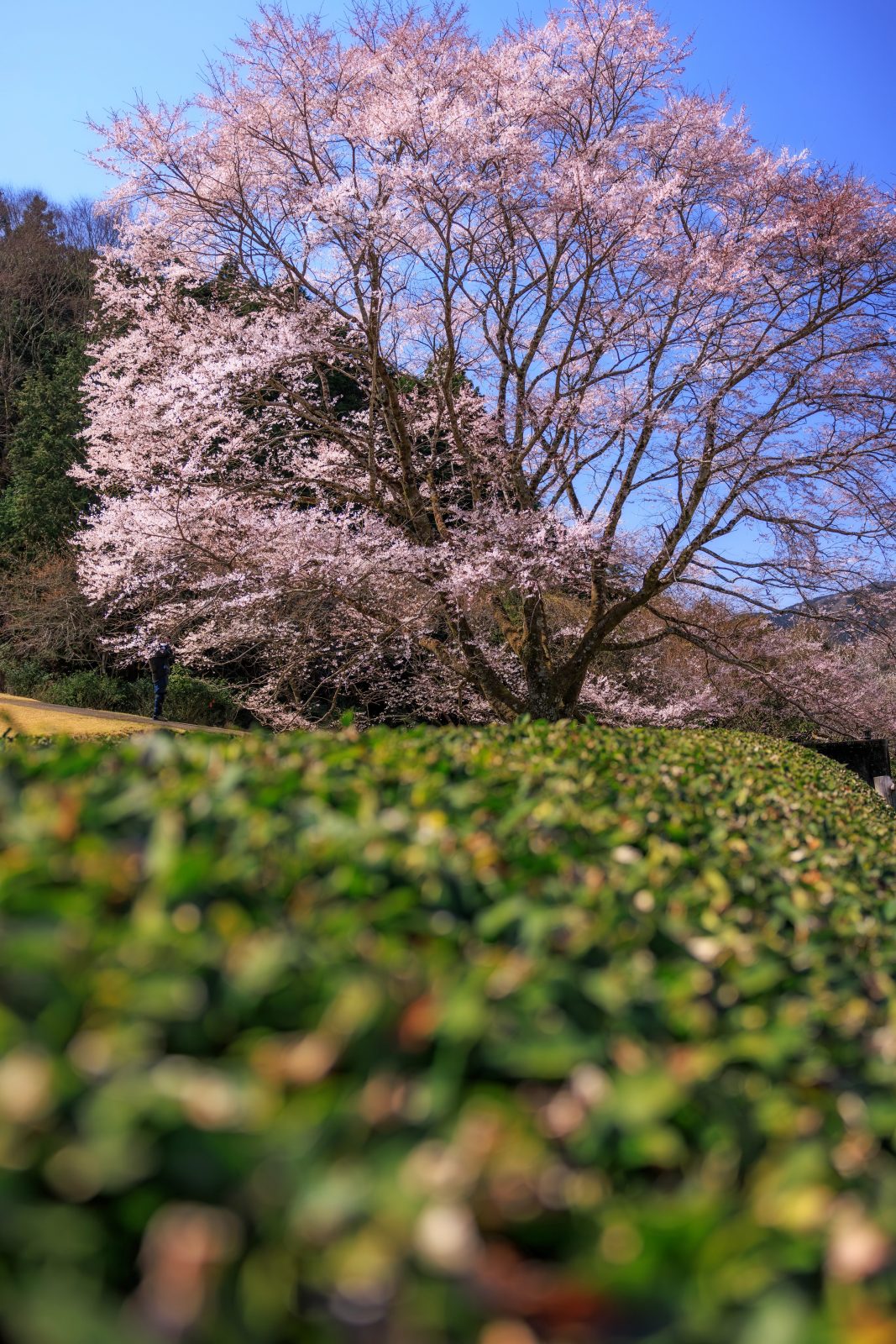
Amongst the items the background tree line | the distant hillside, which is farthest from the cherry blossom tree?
the background tree line

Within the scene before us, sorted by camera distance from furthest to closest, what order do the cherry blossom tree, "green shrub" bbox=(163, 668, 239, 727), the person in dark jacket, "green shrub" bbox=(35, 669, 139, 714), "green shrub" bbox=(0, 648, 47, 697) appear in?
1. "green shrub" bbox=(0, 648, 47, 697)
2. "green shrub" bbox=(35, 669, 139, 714)
3. "green shrub" bbox=(163, 668, 239, 727)
4. the person in dark jacket
5. the cherry blossom tree

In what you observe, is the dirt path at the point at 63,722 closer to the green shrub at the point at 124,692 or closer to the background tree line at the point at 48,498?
the background tree line at the point at 48,498

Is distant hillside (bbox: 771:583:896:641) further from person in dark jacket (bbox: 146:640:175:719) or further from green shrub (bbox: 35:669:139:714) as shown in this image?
green shrub (bbox: 35:669:139:714)

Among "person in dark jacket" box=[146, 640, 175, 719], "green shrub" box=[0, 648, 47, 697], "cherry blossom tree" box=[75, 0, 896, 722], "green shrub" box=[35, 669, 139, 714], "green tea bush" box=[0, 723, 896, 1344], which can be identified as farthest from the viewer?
"green shrub" box=[0, 648, 47, 697]

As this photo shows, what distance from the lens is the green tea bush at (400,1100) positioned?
2.36ft

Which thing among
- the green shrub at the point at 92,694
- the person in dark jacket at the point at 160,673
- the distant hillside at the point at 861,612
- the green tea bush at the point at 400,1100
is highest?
the distant hillside at the point at 861,612

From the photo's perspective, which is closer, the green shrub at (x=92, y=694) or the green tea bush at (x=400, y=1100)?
the green tea bush at (x=400, y=1100)

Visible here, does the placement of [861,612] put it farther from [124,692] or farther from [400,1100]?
[124,692]

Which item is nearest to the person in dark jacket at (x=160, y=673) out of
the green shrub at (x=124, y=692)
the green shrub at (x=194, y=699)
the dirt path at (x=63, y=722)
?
the green shrub at (x=124, y=692)

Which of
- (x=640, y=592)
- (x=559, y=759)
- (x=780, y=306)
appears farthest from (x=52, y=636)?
(x=559, y=759)

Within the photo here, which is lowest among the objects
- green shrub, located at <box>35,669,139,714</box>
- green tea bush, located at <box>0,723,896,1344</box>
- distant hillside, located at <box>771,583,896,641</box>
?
green shrub, located at <box>35,669,139,714</box>

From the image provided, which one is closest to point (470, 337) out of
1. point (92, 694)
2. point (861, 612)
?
point (861, 612)

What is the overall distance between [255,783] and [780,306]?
9.63 metres

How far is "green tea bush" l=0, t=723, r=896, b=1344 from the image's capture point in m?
0.72
